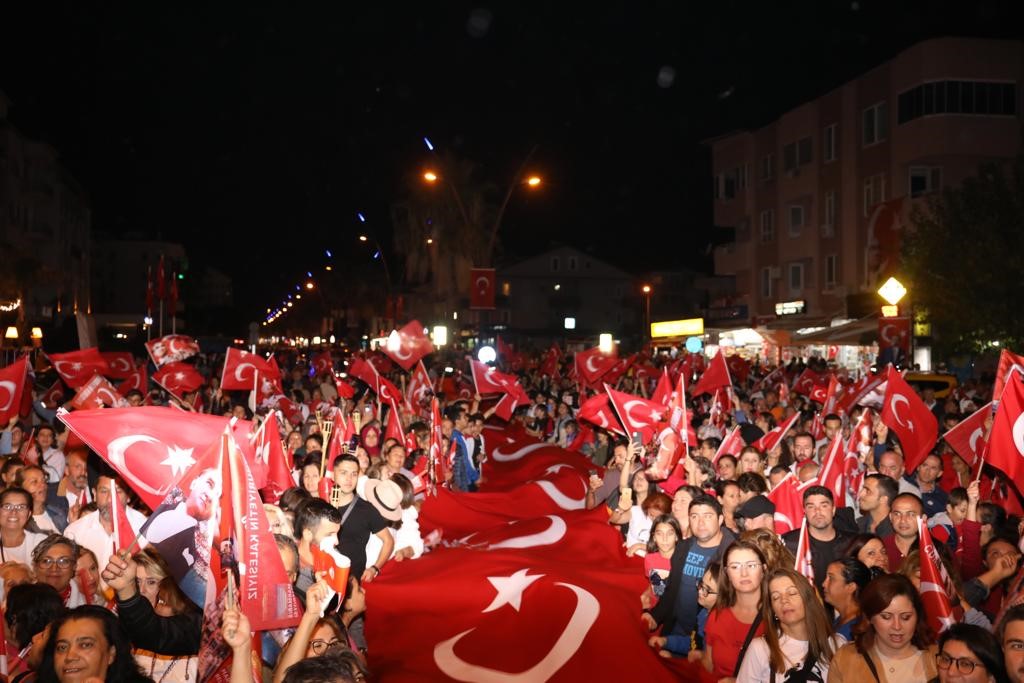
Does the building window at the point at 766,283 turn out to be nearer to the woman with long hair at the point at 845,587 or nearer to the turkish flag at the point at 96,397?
the turkish flag at the point at 96,397

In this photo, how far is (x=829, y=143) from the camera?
4666 cm

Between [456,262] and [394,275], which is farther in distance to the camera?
[394,275]

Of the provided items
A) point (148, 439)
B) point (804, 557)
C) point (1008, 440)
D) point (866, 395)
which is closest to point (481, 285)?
point (866, 395)

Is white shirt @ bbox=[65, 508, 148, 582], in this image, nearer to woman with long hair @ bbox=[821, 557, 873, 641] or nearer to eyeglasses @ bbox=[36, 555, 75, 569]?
eyeglasses @ bbox=[36, 555, 75, 569]

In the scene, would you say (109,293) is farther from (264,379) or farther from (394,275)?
(264,379)

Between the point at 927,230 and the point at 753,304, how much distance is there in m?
20.3

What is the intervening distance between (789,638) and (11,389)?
10579 mm

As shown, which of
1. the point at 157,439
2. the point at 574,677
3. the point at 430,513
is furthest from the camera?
the point at 430,513

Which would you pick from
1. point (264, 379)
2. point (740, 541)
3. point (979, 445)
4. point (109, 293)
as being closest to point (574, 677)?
point (740, 541)

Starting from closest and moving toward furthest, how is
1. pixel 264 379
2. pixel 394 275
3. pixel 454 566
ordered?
1. pixel 454 566
2. pixel 264 379
3. pixel 394 275

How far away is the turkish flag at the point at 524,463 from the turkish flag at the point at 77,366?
22.2ft

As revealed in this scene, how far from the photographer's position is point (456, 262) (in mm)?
46125

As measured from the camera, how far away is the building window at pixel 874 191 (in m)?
42.4

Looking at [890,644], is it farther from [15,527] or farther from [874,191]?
[874,191]
